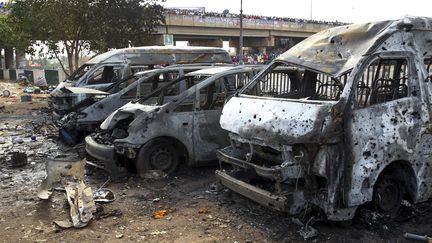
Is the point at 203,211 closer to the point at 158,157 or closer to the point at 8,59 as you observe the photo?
the point at 158,157

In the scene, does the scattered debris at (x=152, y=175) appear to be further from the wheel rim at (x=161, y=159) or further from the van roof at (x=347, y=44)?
the van roof at (x=347, y=44)

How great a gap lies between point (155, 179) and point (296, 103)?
287 cm

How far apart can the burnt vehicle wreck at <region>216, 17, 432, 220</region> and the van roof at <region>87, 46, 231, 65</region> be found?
6509 mm

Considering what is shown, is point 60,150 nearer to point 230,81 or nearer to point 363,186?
point 230,81

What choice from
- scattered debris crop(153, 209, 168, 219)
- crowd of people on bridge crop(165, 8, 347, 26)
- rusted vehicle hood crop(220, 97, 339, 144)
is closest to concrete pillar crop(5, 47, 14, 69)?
crowd of people on bridge crop(165, 8, 347, 26)

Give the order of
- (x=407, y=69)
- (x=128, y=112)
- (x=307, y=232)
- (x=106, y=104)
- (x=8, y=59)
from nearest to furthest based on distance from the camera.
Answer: (x=307, y=232), (x=407, y=69), (x=128, y=112), (x=106, y=104), (x=8, y=59)

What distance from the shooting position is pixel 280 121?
4.63 meters

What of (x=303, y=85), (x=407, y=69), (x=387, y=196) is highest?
(x=407, y=69)

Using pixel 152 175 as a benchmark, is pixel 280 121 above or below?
above

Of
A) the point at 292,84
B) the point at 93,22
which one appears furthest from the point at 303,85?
the point at 93,22

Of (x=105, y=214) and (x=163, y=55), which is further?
(x=163, y=55)

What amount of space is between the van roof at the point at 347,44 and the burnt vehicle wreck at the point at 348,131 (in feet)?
0.04

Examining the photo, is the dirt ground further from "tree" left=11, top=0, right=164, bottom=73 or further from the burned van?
"tree" left=11, top=0, right=164, bottom=73

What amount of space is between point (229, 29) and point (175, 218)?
150 ft
